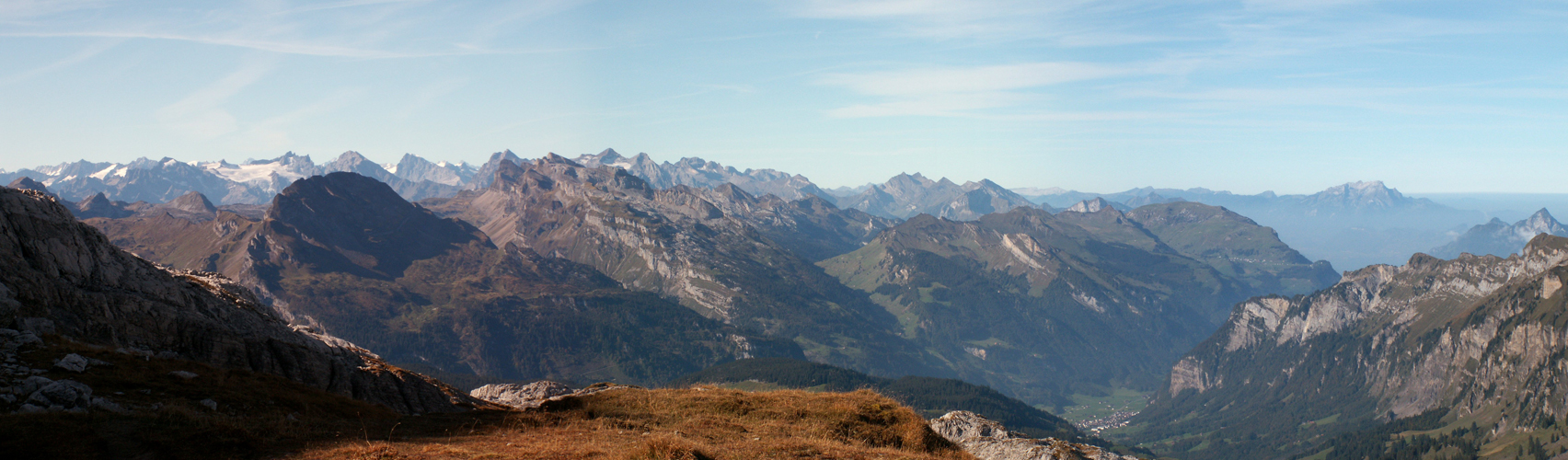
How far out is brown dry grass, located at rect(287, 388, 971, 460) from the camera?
2744 cm

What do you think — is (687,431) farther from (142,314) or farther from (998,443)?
(142,314)

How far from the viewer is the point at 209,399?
32.1 m

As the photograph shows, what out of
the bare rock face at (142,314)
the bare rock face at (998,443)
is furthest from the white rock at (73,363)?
the bare rock face at (998,443)

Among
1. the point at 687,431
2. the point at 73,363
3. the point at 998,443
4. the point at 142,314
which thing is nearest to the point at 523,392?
the point at 142,314

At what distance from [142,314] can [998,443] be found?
163ft

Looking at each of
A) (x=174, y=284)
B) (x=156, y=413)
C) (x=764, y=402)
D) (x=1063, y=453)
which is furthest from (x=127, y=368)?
(x=1063, y=453)

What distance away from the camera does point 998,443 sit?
36625 mm

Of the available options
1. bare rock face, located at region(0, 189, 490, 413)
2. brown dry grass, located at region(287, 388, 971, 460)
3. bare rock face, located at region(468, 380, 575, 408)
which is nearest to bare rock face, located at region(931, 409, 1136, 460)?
brown dry grass, located at region(287, 388, 971, 460)

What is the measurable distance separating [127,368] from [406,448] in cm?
1632

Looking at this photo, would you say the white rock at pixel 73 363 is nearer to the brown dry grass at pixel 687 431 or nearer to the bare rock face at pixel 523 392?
the brown dry grass at pixel 687 431

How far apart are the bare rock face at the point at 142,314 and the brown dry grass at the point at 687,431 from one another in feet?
51.4

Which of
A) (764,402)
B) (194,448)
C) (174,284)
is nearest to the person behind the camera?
(194,448)

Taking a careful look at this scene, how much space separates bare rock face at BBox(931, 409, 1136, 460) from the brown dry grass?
6.25 ft

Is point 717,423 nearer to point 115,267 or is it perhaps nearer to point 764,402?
point 764,402
